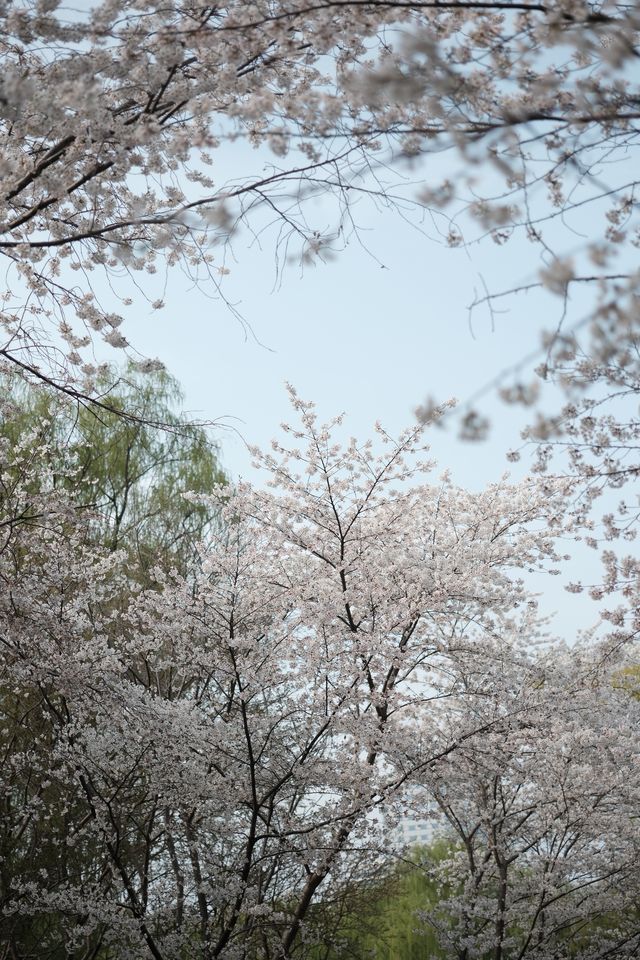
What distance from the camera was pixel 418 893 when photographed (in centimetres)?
993

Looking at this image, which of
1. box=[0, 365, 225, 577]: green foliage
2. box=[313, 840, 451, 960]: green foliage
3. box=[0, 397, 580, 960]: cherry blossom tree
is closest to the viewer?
box=[0, 397, 580, 960]: cherry blossom tree

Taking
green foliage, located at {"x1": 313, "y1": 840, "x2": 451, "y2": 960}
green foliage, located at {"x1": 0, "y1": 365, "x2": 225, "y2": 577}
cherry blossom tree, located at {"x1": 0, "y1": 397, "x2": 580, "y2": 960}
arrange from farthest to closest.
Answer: green foliage, located at {"x1": 0, "y1": 365, "x2": 225, "y2": 577}, green foliage, located at {"x1": 313, "y1": 840, "x2": 451, "y2": 960}, cherry blossom tree, located at {"x1": 0, "y1": 397, "x2": 580, "y2": 960}

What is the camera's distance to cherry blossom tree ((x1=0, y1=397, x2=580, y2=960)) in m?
5.33

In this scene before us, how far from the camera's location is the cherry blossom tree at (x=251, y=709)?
17.5ft

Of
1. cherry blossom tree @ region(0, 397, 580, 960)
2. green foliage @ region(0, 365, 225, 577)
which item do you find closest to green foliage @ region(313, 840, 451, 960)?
cherry blossom tree @ region(0, 397, 580, 960)

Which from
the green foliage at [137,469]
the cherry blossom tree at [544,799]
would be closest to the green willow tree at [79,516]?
the green foliage at [137,469]

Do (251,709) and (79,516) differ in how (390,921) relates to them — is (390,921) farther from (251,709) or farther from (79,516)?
(79,516)

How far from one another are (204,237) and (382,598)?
2988 millimetres

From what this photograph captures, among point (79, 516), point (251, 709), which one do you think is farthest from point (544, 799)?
point (79, 516)

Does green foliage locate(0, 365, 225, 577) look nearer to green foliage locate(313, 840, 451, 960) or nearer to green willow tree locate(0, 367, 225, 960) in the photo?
green willow tree locate(0, 367, 225, 960)

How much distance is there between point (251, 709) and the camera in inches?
287

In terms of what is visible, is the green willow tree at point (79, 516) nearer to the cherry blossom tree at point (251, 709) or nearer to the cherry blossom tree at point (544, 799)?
the cherry blossom tree at point (251, 709)

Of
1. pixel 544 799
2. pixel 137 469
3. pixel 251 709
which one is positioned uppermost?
pixel 137 469

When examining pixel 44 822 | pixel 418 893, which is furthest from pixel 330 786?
pixel 418 893
